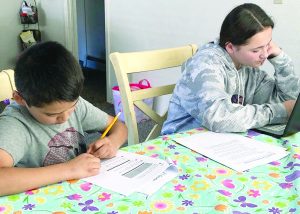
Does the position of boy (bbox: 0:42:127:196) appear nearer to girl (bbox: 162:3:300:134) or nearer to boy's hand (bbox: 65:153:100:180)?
boy's hand (bbox: 65:153:100:180)

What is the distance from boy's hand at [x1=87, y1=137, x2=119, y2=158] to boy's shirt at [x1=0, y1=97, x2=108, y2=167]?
116 millimetres

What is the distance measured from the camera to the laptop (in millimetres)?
1113

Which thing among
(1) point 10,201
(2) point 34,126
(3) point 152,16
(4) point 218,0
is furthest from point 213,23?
(1) point 10,201

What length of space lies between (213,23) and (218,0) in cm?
14

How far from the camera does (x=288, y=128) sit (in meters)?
1.14

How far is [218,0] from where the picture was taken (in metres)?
2.31

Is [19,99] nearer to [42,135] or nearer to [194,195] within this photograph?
[42,135]

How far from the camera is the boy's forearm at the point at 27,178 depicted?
0.77 meters

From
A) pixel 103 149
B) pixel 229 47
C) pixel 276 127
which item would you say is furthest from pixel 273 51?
pixel 103 149

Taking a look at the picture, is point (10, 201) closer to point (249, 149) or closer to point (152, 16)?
point (249, 149)

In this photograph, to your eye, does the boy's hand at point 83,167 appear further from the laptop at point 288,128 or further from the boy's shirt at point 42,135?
the laptop at point 288,128

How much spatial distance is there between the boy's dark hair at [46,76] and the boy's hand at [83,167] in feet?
0.49

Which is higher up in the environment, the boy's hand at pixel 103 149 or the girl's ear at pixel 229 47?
the girl's ear at pixel 229 47

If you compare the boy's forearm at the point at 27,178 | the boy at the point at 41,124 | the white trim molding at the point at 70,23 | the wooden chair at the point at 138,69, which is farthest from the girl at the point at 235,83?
the white trim molding at the point at 70,23
